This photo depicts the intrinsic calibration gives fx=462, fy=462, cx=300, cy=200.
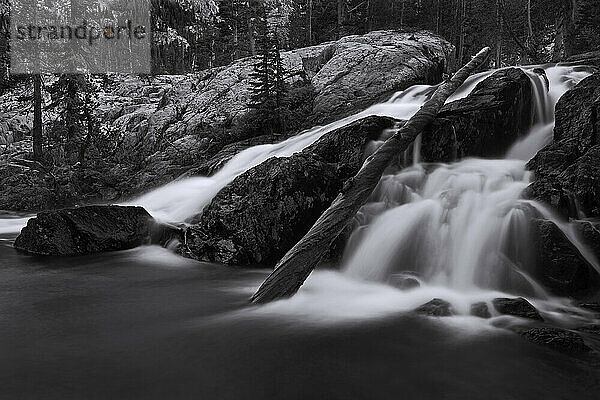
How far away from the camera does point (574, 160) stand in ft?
24.9

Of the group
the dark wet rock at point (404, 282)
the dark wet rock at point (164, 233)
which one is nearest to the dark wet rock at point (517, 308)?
the dark wet rock at point (404, 282)

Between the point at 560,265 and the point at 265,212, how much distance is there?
177 inches

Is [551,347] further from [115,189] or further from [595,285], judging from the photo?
[115,189]

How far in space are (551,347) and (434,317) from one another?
47.5 inches

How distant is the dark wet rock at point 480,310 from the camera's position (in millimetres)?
5076

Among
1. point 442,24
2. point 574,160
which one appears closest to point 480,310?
point 574,160

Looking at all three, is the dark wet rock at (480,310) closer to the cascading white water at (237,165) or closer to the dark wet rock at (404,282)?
the dark wet rock at (404,282)

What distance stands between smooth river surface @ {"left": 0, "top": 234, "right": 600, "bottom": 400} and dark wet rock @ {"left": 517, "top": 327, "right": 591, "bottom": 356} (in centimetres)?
10

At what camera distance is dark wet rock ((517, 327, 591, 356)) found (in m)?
4.21

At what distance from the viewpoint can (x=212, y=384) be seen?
150 inches

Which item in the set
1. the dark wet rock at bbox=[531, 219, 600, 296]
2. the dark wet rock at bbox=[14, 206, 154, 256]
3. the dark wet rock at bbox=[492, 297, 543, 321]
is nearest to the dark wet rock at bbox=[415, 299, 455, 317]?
the dark wet rock at bbox=[492, 297, 543, 321]

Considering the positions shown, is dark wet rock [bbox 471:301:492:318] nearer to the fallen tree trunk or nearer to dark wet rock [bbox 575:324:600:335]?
dark wet rock [bbox 575:324:600:335]

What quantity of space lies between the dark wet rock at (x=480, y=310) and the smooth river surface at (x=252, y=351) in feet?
0.41

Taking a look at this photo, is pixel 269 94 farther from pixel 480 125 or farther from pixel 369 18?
pixel 369 18
